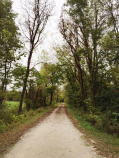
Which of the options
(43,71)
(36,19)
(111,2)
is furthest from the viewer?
(43,71)

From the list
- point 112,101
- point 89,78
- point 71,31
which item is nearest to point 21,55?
point 71,31

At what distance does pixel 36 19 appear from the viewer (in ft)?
43.1

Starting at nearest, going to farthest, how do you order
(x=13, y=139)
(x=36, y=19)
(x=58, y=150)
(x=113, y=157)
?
(x=113, y=157), (x=58, y=150), (x=13, y=139), (x=36, y=19)

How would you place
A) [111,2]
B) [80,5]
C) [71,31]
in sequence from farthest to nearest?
[71,31] → [80,5] → [111,2]

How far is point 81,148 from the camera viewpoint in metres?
4.57

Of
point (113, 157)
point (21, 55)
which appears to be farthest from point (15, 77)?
point (113, 157)

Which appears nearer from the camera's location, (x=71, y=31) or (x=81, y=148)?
(x=81, y=148)

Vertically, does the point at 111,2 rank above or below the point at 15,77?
above

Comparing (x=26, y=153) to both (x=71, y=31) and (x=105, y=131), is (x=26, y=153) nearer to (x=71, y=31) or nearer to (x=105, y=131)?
(x=105, y=131)

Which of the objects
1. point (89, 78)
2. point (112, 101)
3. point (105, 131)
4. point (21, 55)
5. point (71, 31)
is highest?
point (71, 31)

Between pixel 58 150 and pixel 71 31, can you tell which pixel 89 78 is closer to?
pixel 71 31

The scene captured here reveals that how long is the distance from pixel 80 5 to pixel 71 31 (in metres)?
2.90

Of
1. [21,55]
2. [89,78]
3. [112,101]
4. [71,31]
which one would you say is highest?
[71,31]

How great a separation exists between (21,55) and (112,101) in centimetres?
1052
